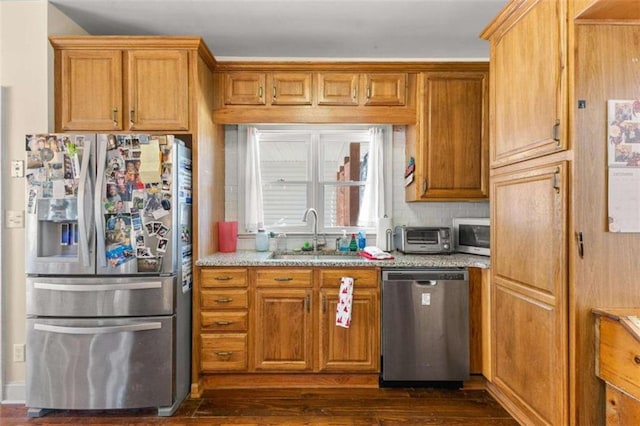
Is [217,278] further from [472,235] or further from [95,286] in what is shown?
[472,235]

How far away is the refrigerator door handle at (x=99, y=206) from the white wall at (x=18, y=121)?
550mm

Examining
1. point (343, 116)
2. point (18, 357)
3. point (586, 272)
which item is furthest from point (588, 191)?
point (18, 357)

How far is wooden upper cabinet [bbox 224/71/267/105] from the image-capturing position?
308 cm

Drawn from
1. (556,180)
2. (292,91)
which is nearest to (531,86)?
(556,180)

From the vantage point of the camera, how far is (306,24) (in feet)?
9.10

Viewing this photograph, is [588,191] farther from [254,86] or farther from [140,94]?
[140,94]

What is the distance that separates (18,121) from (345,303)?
2528 millimetres

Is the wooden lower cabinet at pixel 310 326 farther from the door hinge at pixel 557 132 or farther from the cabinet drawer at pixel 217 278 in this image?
the door hinge at pixel 557 132

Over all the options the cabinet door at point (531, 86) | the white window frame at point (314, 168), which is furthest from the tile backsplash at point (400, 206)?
the cabinet door at point (531, 86)

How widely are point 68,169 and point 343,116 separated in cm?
197

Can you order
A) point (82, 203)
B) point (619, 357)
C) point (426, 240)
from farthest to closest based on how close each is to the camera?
point (426, 240), point (82, 203), point (619, 357)

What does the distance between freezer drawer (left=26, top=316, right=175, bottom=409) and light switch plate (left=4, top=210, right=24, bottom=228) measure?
65cm

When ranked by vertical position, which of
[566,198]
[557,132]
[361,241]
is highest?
[557,132]

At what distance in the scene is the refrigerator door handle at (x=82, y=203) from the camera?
91.7 inches
